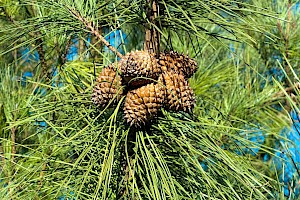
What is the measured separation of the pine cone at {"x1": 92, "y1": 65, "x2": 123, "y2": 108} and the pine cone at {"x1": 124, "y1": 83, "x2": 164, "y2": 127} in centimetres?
2

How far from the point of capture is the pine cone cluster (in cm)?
52

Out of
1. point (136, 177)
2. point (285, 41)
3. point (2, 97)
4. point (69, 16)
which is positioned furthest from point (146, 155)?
point (285, 41)

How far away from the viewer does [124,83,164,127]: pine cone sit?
0.52 m

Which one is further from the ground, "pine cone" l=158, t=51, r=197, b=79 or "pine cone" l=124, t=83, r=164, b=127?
"pine cone" l=158, t=51, r=197, b=79

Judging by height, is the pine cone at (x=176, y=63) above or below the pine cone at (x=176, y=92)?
above

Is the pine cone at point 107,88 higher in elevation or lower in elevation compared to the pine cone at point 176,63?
lower

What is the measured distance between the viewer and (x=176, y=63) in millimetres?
542

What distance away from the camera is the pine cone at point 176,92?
1.71 ft

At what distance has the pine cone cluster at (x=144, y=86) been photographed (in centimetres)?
52

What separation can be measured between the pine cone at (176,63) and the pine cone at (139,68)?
0.04ft

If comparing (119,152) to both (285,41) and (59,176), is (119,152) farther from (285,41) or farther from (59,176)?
(285,41)

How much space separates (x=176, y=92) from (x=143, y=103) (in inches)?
1.3

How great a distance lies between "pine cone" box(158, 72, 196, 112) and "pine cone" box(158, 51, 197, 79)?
0.01 metres

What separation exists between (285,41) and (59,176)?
2.33 feet
